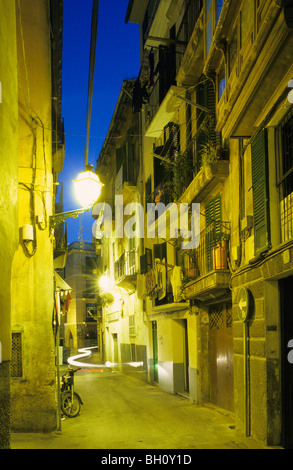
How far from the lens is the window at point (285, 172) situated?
25.2 ft

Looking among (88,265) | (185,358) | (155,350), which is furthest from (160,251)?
(88,265)

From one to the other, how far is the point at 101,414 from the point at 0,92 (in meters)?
8.83

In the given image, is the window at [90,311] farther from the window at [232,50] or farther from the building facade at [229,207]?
the window at [232,50]

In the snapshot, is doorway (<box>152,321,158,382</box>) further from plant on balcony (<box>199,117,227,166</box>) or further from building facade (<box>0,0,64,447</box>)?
Result: plant on balcony (<box>199,117,227,166</box>)

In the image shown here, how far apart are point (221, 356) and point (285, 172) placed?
5926 mm

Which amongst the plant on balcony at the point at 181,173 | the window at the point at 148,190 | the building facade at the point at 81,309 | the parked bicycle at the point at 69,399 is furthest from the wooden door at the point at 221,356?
the building facade at the point at 81,309

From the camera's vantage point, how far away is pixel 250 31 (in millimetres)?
7801

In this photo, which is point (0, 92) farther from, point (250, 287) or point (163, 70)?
point (163, 70)

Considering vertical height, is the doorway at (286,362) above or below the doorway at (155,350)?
above

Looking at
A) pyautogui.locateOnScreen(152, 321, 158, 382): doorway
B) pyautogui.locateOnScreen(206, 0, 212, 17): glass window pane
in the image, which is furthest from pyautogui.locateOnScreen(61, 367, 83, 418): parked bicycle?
pyautogui.locateOnScreen(206, 0, 212, 17): glass window pane

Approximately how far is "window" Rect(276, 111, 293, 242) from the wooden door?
4.49 m

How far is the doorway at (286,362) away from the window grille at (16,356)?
17.9ft

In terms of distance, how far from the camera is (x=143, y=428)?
10.3 meters

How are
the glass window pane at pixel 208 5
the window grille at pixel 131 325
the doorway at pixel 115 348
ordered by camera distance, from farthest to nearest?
the doorway at pixel 115 348 → the window grille at pixel 131 325 → the glass window pane at pixel 208 5
